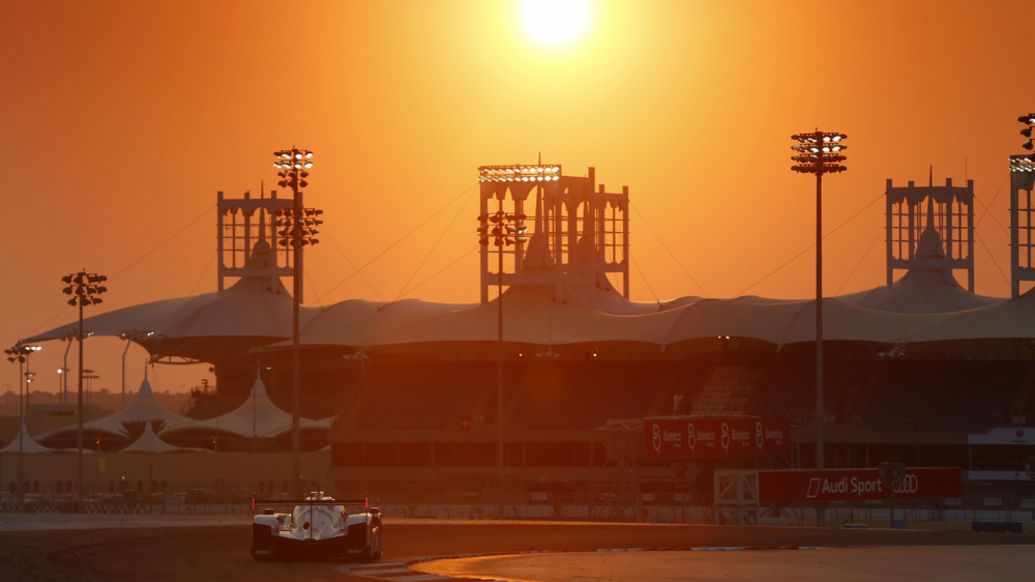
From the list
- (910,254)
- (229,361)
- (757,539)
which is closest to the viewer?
(757,539)

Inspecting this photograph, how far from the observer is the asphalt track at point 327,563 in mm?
38000

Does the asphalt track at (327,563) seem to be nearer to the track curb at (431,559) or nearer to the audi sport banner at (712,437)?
the track curb at (431,559)

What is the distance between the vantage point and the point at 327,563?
41125mm

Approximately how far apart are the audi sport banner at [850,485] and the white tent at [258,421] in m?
54.3

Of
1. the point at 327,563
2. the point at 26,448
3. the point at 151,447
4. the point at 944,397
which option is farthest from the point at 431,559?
the point at 26,448

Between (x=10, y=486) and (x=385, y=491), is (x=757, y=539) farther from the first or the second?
(x=10, y=486)

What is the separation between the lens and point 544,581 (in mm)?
36875

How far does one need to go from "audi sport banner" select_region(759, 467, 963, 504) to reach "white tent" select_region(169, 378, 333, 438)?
178 feet

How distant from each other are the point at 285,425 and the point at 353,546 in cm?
8053

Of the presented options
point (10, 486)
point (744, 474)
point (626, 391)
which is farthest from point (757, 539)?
point (10, 486)

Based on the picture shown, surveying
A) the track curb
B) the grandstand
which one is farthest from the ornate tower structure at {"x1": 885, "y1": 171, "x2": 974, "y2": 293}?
the track curb

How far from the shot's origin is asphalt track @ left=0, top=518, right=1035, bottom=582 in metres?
38.0

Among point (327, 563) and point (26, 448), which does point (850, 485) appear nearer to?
point (327, 563)

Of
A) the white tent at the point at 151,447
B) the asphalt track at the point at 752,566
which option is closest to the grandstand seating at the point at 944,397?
the white tent at the point at 151,447
